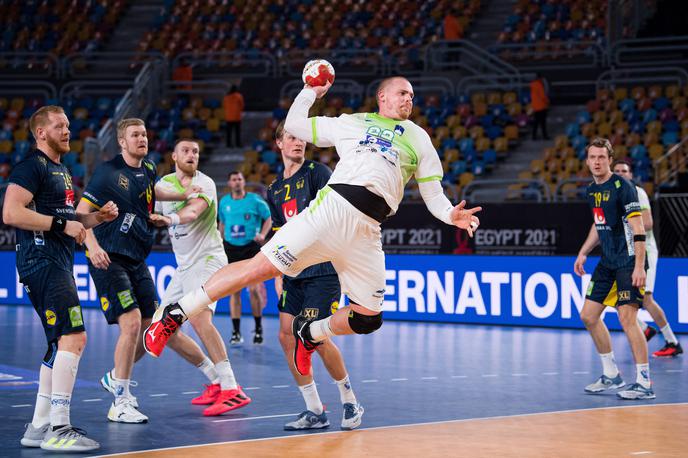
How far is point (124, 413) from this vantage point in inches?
314

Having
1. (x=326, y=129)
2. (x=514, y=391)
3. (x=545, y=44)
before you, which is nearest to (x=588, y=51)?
(x=545, y=44)

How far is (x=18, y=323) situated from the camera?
658 inches

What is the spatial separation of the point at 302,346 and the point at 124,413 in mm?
1607

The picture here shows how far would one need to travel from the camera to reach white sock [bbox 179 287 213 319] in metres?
6.93

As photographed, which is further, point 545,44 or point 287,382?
point 545,44

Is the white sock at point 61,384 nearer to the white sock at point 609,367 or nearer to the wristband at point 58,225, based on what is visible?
the wristband at point 58,225

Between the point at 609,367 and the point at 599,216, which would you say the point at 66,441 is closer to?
the point at 609,367

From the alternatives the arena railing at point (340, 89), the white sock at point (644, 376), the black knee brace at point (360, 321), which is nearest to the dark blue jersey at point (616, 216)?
the white sock at point (644, 376)

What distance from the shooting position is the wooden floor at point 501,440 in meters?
6.88

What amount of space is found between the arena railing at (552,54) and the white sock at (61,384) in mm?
19932

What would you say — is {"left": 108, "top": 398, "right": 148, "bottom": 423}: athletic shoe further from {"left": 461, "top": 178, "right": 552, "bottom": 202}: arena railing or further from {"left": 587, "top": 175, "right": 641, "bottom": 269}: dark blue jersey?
{"left": 461, "top": 178, "right": 552, "bottom": 202}: arena railing

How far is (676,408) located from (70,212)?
5248 millimetres

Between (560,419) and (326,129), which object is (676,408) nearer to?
(560,419)

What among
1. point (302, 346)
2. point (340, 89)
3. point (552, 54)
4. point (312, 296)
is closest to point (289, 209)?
point (312, 296)
